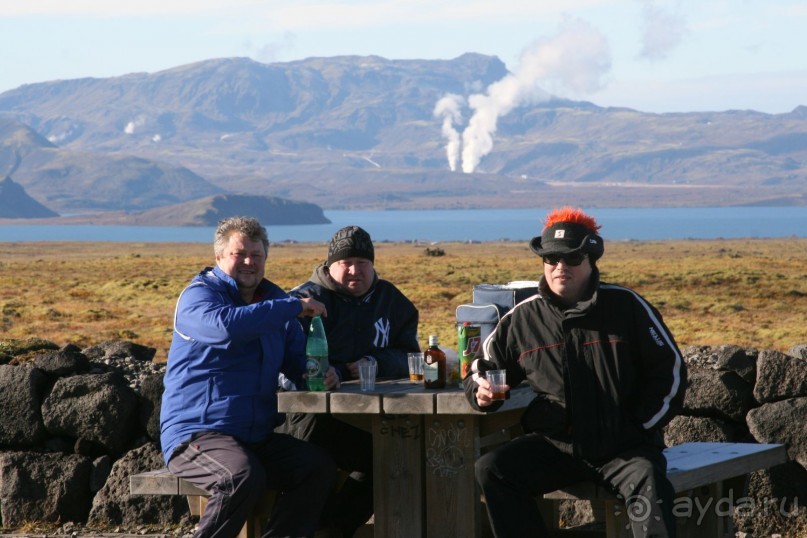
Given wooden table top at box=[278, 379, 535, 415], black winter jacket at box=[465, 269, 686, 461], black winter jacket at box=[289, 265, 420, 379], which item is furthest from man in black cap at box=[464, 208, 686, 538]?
black winter jacket at box=[289, 265, 420, 379]

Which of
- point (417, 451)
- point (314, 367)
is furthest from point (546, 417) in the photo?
point (314, 367)

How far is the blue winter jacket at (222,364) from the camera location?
5.41 metres

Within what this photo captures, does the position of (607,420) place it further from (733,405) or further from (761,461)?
(733,405)

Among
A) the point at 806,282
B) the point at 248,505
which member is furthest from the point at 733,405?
the point at 806,282

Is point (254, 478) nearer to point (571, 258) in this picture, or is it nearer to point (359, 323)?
point (359, 323)

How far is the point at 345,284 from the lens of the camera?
20.3 feet

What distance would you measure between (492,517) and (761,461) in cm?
141

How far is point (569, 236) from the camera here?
17.4 ft

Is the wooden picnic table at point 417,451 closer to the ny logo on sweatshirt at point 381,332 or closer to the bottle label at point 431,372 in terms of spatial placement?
the bottle label at point 431,372

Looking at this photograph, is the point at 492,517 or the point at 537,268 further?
the point at 537,268

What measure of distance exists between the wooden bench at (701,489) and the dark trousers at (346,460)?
3.00ft

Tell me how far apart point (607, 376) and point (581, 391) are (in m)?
0.12

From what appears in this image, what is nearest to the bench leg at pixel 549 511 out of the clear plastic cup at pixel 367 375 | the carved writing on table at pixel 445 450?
the carved writing on table at pixel 445 450
